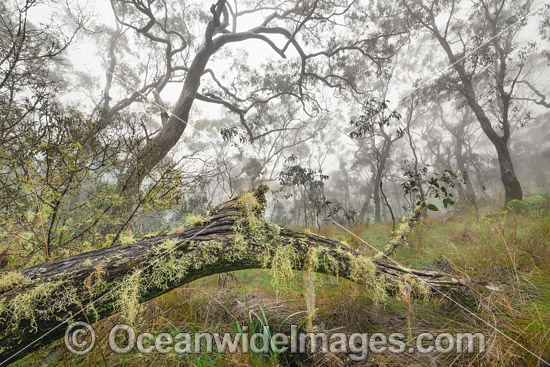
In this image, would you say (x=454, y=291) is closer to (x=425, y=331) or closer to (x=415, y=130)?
(x=425, y=331)

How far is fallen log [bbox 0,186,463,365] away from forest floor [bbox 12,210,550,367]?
125 mm

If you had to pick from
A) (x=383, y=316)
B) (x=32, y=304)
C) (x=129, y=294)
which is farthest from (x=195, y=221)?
(x=383, y=316)

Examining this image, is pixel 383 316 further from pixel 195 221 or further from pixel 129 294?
pixel 129 294

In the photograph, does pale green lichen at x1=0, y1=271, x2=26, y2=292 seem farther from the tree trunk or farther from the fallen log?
the tree trunk

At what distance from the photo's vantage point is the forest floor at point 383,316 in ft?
2.71

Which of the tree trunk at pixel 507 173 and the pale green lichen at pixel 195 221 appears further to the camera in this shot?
the tree trunk at pixel 507 173

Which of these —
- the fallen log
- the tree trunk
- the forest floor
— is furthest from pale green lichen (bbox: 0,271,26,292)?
the tree trunk

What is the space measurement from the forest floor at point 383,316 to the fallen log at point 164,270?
12cm

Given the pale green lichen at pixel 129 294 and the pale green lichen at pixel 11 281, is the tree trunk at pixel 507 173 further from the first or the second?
the pale green lichen at pixel 11 281

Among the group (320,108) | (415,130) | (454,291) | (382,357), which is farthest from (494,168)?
(382,357)

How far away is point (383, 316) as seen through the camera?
47.9 inches

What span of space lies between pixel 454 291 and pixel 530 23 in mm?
5743

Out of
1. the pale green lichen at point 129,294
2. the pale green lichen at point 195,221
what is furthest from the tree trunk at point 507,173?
the pale green lichen at point 129,294

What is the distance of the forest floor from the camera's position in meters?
0.83
